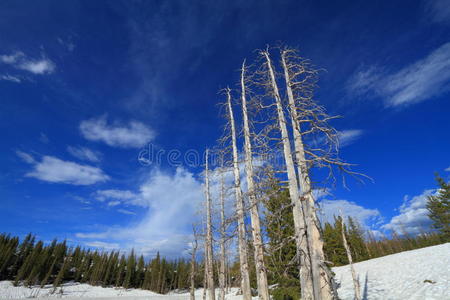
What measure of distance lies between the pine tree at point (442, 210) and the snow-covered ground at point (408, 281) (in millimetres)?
23339

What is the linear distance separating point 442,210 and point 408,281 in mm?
32387

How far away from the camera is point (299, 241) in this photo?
5008 mm

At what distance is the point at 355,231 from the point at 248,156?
45.9m

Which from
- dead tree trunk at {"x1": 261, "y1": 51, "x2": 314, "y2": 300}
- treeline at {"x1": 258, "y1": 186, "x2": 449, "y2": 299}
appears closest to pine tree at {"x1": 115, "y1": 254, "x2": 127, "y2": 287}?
treeline at {"x1": 258, "y1": 186, "x2": 449, "y2": 299}

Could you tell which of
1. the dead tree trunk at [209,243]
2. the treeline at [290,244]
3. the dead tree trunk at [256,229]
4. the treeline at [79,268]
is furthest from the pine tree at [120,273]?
the dead tree trunk at [256,229]

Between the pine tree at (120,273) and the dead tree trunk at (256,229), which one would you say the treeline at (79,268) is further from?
the dead tree trunk at (256,229)

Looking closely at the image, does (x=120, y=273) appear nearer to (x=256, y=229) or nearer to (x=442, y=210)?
(x=256, y=229)

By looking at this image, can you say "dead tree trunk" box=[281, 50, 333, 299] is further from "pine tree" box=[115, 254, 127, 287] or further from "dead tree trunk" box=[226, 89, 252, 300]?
"pine tree" box=[115, 254, 127, 287]

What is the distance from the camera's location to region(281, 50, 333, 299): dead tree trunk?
4275 millimetres

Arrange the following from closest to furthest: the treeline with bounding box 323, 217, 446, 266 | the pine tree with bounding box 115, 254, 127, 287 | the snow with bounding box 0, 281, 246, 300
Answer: the treeline with bounding box 323, 217, 446, 266, the snow with bounding box 0, 281, 246, 300, the pine tree with bounding box 115, 254, 127, 287

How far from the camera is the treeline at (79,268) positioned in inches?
1719

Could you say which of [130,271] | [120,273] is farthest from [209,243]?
[120,273]

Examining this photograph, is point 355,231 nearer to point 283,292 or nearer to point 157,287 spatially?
point 283,292

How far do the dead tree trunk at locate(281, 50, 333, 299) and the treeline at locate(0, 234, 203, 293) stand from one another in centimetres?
5412
